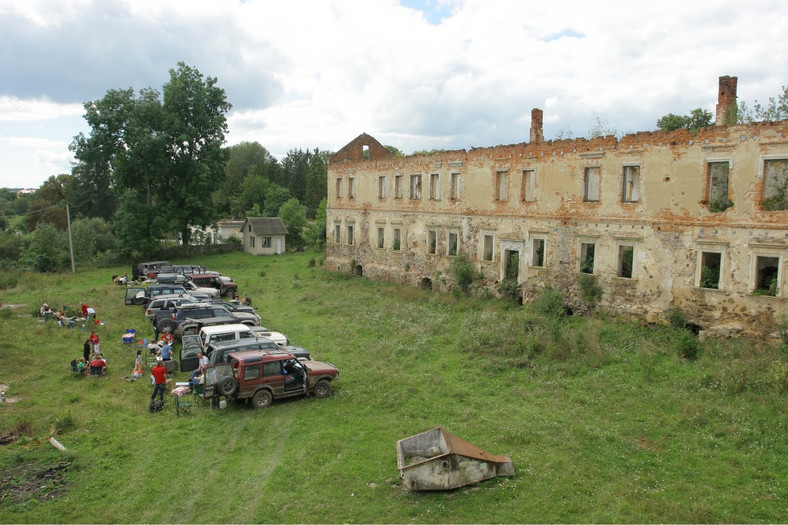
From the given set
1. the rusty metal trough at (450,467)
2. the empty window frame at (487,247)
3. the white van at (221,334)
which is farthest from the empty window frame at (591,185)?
the rusty metal trough at (450,467)

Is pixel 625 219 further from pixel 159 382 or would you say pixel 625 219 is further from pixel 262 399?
pixel 159 382

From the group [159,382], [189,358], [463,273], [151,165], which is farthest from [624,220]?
[151,165]

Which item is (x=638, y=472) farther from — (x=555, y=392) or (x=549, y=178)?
(x=549, y=178)

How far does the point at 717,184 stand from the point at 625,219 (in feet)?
12.1

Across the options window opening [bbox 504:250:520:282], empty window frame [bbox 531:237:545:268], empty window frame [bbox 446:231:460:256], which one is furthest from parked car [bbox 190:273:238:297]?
empty window frame [bbox 531:237:545:268]

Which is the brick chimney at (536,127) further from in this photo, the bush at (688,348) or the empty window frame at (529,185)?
the bush at (688,348)

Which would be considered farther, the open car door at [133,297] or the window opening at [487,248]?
the open car door at [133,297]

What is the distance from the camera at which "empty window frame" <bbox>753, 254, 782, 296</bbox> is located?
1992 centimetres

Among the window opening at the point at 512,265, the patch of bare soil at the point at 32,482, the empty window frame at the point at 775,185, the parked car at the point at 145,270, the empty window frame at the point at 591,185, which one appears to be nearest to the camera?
the patch of bare soil at the point at 32,482

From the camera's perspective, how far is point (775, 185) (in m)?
19.9

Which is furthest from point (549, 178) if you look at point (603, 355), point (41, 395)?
point (41, 395)

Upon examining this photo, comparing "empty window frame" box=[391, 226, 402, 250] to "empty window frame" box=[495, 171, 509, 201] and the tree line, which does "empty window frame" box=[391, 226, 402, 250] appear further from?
the tree line

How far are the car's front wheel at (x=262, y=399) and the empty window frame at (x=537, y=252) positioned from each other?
1595cm

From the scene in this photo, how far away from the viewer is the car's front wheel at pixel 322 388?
17.1m
